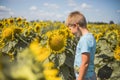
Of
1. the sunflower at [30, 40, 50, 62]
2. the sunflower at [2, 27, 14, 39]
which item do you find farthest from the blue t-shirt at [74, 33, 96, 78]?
the sunflower at [30, 40, 50, 62]

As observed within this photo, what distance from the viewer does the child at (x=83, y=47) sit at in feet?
7.13

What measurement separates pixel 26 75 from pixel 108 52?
3677mm

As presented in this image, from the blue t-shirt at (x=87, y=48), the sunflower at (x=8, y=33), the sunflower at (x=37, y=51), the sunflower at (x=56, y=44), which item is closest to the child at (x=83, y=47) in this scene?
the blue t-shirt at (x=87, y=48)

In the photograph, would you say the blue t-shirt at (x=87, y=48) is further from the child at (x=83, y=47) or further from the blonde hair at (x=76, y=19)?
the blonde hair at (x=76, y=19)

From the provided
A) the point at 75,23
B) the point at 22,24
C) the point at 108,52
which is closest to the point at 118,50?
the point at 108,52

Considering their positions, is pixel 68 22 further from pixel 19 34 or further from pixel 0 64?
pixel 0 64

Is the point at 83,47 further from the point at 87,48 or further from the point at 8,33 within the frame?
the point at 8,33

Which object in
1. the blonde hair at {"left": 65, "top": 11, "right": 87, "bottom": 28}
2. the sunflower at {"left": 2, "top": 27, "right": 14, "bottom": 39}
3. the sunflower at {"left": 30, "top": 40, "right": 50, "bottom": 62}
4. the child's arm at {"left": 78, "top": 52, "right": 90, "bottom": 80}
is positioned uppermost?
the sunflower at {"left": 30, "top": 40, "right": 50, "bottom": 62}

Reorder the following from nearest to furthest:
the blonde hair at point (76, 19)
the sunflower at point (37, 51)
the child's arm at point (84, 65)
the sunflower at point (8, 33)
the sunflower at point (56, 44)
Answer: the sunflower at point (37, 51)
the child's arm at point (84, 65)
the blonde hair at point (76, 19)
the sunflower at point (56, 44)
the sunflower at point (8, 33)

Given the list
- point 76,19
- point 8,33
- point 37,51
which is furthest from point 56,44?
point 37,51

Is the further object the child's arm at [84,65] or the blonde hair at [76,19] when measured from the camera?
the blonde hair at [76,19]

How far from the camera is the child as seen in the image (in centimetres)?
217

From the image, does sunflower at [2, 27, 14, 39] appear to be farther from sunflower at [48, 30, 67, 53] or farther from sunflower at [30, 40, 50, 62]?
sunflower at [30, 40, 50, 62]

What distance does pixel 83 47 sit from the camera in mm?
2182
